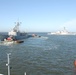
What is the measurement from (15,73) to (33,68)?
5.30 m

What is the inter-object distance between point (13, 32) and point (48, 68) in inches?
4402


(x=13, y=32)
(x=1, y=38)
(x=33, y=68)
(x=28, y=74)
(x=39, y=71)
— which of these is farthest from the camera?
(x=13, y=32)

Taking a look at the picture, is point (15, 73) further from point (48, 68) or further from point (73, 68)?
point (73, 68)

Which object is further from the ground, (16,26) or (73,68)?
(16,26)

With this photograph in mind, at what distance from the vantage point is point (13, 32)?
150m

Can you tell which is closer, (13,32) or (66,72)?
(66,72)

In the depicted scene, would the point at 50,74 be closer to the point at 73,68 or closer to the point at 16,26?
the point at 73,68

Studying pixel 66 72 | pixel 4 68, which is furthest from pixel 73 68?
pixel 4 68

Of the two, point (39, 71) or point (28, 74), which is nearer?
point (28, 74)

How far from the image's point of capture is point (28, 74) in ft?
117

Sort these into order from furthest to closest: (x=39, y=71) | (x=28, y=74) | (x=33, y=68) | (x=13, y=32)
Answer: (x=13, y=32) → (x=33, y=68) → (x=39, y=71) → (x=28, y=74)

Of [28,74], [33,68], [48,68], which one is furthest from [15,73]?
[48,68]

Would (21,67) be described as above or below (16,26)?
below

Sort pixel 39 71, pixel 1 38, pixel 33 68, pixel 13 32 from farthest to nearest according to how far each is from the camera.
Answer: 1. pixel 13 32
2. pixel 1 38
3. pixel 33 68
4. pixel 39 71
